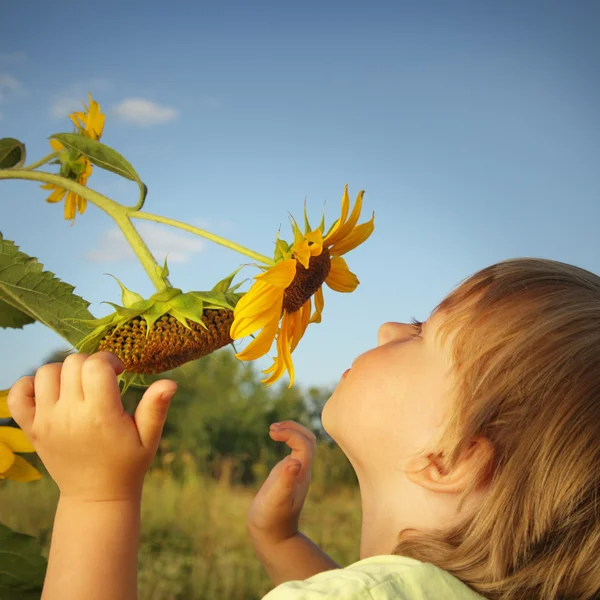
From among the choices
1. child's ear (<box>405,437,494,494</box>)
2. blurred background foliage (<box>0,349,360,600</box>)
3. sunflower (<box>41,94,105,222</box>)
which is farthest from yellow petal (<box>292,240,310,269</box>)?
blurred background foliage (<box>0,349,360,600</box>)

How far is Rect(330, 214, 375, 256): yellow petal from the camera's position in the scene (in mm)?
708

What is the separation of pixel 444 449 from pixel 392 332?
174 mm

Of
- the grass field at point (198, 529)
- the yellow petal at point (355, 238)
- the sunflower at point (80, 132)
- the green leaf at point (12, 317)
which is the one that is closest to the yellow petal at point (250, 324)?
the yellow petal at point (355, 238)

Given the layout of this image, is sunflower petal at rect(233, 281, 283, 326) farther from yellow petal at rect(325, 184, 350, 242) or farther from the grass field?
the grass field

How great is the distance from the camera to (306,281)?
2.24 feet

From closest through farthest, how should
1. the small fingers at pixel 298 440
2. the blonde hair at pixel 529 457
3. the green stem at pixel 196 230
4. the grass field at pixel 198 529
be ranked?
1. the green stem at pixel 196 230
2. the blonde hair at pixel 529 457
3. the small fingers at pixel 298 440
4. the grass field at pixel 198 529

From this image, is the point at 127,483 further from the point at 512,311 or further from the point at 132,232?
the point at 512,311

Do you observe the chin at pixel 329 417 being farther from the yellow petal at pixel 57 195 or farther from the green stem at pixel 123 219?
the yellow petal at pixel 57 195

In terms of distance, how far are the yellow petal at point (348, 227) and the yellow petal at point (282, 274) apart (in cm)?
7

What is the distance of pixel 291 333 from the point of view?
0.73 meters

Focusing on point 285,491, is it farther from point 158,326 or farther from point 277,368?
point 158,326

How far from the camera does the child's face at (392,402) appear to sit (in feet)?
2.37

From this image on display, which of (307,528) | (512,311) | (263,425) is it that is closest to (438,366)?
(512,311)

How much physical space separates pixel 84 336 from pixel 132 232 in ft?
0.29
